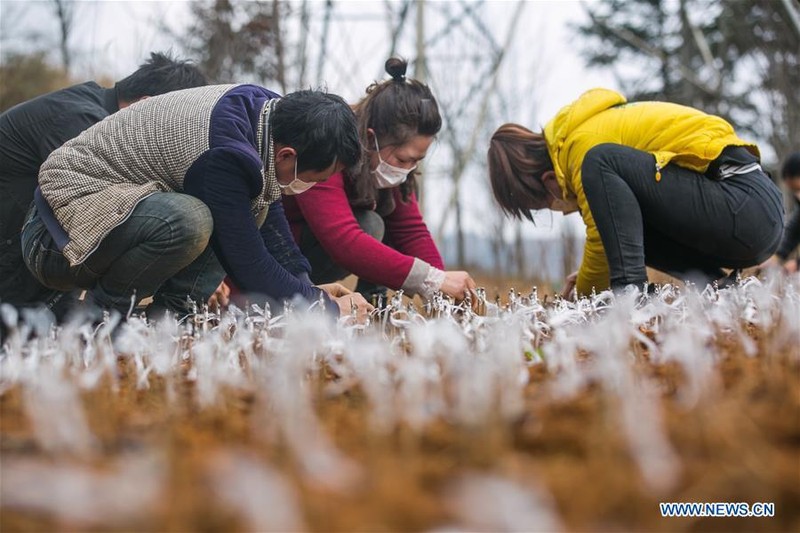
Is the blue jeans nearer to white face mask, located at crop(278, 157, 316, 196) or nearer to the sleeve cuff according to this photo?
white face mask, located at crop(278, 157, 316, 196)

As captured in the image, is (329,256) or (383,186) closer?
(383,186)

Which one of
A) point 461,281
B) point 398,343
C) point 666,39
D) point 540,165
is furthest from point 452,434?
point 666,39

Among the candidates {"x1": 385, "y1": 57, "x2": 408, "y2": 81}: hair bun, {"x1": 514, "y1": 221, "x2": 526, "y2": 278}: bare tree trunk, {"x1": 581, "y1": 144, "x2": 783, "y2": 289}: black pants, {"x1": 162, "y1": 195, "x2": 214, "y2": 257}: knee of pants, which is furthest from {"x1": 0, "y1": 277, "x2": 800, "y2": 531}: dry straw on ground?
{"x1": 514, "y1": 221, "x2": 526, "y2": 278}: bare tree trunk

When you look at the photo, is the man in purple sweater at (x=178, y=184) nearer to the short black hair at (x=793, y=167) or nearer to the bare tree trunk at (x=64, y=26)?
the short black hair at (x=793, y=167)

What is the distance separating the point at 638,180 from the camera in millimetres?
2318

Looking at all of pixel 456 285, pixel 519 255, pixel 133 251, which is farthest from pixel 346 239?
pixel 519 255

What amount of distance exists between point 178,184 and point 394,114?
32.5 inches

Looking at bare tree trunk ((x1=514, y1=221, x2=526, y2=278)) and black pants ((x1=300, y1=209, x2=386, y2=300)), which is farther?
bare tree trunk ((x1=514, y1=221, x2=526, y2=278))

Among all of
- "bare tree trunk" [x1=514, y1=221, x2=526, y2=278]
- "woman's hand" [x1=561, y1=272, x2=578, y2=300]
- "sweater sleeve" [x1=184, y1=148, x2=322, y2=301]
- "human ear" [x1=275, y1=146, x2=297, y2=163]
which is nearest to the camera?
"sweater sleeve" [x1=184, y1=148, x2=322, y2=301]

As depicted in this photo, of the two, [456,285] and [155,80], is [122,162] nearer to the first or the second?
[155,80]

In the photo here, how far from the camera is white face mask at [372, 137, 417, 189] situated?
2.62 metres

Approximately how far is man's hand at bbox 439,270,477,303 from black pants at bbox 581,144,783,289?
1.46 feet

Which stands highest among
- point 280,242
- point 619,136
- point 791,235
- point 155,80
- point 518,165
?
point 155,80

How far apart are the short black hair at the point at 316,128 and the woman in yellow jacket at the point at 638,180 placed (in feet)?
2.47
